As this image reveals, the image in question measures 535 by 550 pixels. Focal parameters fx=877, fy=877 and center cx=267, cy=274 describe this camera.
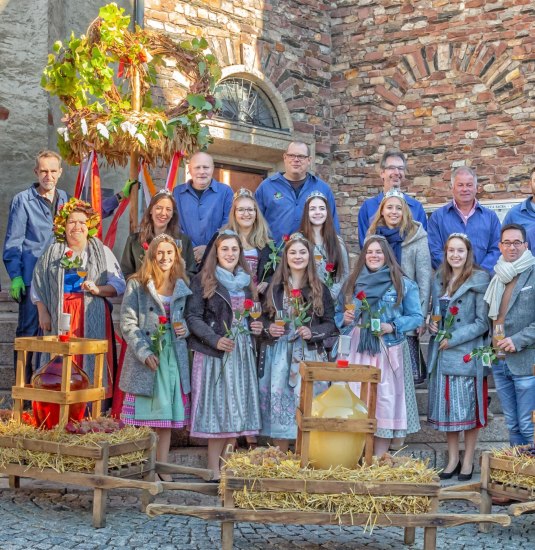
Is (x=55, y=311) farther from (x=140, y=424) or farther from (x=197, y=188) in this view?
(x=197, y=188)

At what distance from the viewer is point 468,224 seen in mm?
6523

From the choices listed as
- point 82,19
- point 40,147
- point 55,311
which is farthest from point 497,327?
point 82,19

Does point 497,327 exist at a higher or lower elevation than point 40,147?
lower

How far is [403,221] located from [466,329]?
0.87 metres

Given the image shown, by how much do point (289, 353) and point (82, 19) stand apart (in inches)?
212

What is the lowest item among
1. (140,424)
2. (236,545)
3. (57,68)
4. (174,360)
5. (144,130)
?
(236,545)

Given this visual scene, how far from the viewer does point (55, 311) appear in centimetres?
570

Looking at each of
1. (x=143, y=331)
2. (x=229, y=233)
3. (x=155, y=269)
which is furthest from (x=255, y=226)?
(x=143, y=331)

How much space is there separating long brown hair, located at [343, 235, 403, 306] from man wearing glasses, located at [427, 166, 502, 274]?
976mm

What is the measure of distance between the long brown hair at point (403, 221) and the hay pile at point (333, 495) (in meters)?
2.37

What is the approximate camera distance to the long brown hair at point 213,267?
5.41 m

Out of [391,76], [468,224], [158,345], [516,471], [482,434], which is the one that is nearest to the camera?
[516,471]

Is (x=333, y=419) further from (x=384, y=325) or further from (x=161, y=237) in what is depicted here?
(x=161, y=237)

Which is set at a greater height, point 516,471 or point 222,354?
point 222,354
